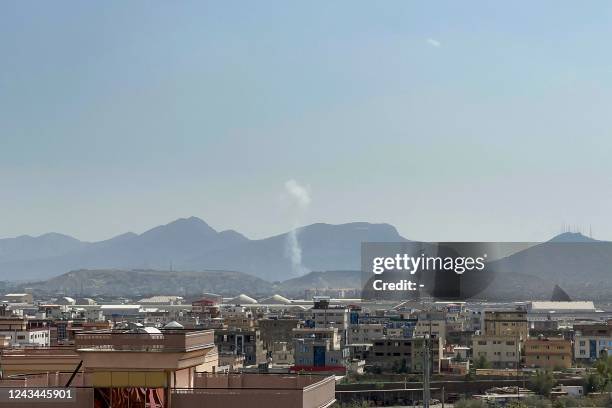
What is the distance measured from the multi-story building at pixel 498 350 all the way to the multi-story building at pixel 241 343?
34.4ft

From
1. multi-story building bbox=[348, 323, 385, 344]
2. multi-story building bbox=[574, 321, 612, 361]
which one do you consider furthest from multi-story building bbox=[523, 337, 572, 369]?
multi-story building bbox=[348, 323, 385, 344]

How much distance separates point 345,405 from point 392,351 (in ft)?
51.1

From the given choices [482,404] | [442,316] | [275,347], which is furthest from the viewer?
[442,316]

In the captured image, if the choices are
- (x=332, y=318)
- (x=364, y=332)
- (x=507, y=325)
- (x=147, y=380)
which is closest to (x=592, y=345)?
(x=507, y=325)

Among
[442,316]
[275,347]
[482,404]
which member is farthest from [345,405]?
[442,316]

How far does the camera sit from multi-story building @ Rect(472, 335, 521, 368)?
222 feet

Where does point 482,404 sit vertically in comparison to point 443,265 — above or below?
below

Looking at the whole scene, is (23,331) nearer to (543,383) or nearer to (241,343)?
(241,343)

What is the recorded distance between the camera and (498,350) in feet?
225

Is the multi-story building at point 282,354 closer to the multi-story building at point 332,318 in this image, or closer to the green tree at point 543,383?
the multi-story building at point 332,318

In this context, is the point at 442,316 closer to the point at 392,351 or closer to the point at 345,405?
the point at 392,351

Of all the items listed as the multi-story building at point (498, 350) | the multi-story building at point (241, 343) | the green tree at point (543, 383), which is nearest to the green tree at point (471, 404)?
the green tree at point (543, 383)

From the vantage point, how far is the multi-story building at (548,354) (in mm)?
66625

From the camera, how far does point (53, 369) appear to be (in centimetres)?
1301
